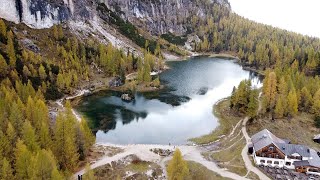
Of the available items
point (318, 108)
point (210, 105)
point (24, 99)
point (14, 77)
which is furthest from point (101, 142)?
point (318, 108)

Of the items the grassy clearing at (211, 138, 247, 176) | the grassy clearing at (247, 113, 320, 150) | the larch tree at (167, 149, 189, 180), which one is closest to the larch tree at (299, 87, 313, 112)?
the grassy clearing at (247, 113, 320, 150)

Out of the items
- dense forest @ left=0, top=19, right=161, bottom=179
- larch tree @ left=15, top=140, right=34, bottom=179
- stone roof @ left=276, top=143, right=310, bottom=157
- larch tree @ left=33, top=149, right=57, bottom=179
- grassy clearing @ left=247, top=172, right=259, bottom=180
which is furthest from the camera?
stone roof @ left=276, top=143, right=310, bottom=157

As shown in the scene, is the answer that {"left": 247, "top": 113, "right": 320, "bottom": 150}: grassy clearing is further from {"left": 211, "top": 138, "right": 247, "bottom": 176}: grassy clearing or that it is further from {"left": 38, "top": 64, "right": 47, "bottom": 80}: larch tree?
{"left": 38, "top": 64, "right": 47, "bottom": 80}: larch tree

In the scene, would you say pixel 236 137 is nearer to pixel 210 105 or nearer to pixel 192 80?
pixel 210 105

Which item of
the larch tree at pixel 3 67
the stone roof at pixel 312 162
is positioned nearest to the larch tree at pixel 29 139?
the larch tree at pixel 3 67

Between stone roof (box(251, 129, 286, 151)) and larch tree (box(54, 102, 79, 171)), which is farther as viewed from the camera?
stone roof (box(251, 129, 286, 151))

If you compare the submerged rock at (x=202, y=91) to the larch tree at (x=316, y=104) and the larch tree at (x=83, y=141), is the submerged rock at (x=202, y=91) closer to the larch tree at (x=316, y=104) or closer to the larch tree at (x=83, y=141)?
the larch tree at (x=316, y=104)

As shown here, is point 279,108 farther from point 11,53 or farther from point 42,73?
point 11,53
